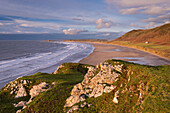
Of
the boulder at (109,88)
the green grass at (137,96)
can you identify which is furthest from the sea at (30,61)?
the green grass at (137,96)

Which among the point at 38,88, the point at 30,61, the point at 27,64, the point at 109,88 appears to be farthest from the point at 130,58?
the point at 109,88

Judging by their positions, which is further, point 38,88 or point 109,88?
point 38,88

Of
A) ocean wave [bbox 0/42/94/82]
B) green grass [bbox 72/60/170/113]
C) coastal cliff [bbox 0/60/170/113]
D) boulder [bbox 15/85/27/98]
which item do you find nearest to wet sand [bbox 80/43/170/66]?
ocean wave [bbox 0/42/94/82]

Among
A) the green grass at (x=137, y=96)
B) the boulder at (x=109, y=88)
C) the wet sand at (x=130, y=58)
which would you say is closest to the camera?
the green grass at (x=137, y=96)

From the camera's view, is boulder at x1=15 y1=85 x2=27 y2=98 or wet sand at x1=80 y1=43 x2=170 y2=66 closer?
boulder at x1=15 y1=85 x2=27 y2=98

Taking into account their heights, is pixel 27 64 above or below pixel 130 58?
below

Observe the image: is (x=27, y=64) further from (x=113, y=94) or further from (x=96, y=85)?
(x=113, y=94)

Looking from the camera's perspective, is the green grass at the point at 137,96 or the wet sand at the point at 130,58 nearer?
the green grass at the point at 137,96

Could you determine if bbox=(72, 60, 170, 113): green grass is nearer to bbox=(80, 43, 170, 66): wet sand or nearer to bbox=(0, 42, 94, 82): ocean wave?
bbox=(0, 42, 94, 82): ocean wave

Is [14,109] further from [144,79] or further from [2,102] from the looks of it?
[144,79]

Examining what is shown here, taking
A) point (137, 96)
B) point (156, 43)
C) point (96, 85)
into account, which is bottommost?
point (96, 85)

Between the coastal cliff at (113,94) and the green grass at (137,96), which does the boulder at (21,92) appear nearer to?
the coastal cliff at (113,94)

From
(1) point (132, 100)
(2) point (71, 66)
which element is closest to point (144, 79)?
(1) point (132, 100)

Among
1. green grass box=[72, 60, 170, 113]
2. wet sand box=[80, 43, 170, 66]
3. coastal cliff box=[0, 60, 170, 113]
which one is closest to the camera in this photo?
green grass box=[72, 60, 170, 113]
